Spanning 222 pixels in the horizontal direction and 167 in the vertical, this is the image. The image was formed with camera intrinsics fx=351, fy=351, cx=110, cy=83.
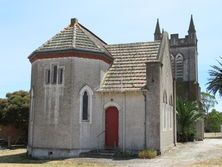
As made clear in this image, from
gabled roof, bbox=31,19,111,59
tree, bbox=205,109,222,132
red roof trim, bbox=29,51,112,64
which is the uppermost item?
gabled roof, bbox=31,19,111,59

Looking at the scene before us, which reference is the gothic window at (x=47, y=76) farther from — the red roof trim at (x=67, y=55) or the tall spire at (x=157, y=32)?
the tall spire at (x=157, y=32)

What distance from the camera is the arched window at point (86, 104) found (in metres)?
24.4

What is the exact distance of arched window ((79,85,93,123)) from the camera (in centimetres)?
2438

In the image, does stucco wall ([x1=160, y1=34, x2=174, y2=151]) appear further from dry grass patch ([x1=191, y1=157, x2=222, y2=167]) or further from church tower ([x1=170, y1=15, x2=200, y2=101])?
church tower ([x1=170, y1=15, x2=200, y2=101])

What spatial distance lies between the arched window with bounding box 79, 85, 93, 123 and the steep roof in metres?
1.05

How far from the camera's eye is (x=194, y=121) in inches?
1561

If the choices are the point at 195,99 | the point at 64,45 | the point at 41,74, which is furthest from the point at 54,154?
the point at 195,99

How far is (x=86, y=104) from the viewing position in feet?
80.8

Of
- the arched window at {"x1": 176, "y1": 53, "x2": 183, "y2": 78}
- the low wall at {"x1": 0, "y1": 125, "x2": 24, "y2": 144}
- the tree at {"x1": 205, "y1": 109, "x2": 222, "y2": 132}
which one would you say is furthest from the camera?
the tree at {"x1": 205, "y1": 109, "x2": 222, "y2": 132}

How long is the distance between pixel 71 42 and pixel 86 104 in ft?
15.1

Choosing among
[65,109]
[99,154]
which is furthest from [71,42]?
[99,154]

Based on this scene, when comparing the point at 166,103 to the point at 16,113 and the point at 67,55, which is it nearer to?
the point at 67,55

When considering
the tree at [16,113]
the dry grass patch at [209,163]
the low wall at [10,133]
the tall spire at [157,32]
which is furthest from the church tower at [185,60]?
the dry grass patch at [209,163]

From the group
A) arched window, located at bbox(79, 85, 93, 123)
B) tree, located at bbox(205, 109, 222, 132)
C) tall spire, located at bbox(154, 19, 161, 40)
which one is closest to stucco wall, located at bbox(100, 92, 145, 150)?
arched window, located at bbox(79, 85, 93, 123)
